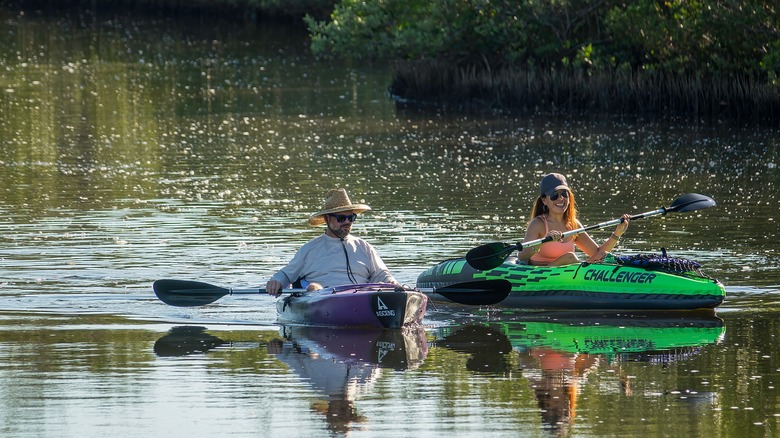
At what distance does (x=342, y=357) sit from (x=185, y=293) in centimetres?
236

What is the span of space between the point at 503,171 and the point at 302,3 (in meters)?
44.4

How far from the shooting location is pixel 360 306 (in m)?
12.5

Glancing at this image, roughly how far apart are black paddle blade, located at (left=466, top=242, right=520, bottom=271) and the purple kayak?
1.20 metres

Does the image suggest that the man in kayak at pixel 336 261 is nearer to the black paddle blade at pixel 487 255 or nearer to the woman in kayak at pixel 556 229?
the black paddle blade at pixel 487 255

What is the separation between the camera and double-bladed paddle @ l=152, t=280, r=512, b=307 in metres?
13.6

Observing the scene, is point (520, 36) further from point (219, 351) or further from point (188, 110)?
point (219, 351)

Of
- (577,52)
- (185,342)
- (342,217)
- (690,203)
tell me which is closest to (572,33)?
(577,52)

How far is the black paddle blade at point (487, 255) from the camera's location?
14047mm

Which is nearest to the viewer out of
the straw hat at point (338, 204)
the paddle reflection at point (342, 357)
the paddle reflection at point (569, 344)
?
the paddle reflection at point (342, 357)

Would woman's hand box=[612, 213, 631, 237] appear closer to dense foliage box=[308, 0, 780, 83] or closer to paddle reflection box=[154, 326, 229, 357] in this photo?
paddle reflection box=[154, 326, 229, 357]

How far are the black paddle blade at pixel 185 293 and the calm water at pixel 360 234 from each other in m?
0.18

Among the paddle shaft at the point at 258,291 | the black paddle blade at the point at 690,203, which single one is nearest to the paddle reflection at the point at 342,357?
the paddle shaft at the point at 258,291

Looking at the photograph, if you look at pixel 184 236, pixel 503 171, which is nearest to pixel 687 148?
pixel 503 171

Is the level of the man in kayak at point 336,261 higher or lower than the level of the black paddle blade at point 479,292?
higher
